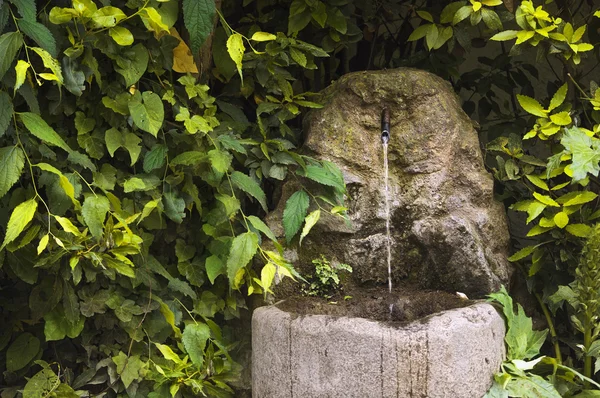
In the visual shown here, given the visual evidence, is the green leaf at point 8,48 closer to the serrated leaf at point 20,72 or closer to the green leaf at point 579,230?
the serrated leaf at point 20,72

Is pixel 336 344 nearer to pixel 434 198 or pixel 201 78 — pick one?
pixel 434 198

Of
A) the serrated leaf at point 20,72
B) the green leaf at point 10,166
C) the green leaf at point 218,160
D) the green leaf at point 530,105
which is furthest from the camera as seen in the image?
the green leaf at point 530,105

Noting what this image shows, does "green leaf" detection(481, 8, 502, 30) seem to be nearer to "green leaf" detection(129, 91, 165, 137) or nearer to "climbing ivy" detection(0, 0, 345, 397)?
"climbing ivy" detection(0, 0, 345, 397)

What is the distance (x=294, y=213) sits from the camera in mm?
2736

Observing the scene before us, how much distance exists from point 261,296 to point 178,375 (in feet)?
1.36

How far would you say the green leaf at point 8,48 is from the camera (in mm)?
2211

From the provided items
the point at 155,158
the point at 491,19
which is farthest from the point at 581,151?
the point at 155,158

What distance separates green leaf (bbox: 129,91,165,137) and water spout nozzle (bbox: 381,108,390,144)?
2.67 feet

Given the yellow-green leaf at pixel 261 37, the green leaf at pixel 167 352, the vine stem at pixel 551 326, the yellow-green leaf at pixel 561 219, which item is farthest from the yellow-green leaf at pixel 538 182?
the green leaf at pixel 167 352

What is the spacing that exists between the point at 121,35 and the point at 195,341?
1.04 m

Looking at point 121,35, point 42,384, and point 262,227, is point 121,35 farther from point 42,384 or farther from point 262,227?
point 42,384

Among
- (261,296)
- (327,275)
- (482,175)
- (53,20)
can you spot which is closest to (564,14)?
(482,175)

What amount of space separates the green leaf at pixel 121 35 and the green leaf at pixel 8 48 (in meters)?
0.31

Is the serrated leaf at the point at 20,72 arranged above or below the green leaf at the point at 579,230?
above
